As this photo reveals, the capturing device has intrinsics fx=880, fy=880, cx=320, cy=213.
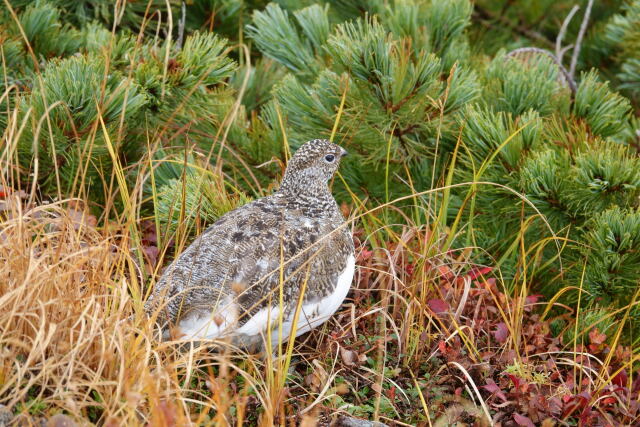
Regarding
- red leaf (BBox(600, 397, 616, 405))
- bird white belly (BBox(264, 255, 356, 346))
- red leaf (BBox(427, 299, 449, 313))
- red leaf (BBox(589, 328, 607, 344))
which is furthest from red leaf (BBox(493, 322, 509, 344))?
bird white belly (BBox(264, 255, 356, 346))

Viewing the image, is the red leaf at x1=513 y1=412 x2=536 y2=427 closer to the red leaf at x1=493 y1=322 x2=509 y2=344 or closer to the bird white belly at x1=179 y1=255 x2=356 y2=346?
the red leaf at x1=493 y1=322 x2=509 y2=344

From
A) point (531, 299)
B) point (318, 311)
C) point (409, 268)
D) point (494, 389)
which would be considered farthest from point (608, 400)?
point (318, 311)

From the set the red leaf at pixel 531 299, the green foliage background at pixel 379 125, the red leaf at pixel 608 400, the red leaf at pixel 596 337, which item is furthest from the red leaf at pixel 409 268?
the red leaf at pixel 608 400

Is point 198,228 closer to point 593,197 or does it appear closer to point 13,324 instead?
point 13,324

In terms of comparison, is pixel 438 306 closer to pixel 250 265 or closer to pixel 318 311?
pixel 318 311

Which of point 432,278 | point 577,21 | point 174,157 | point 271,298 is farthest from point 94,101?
point 577,21

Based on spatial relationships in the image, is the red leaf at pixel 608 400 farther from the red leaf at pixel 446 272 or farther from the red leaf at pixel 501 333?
the red leaf at pixel 446 272
